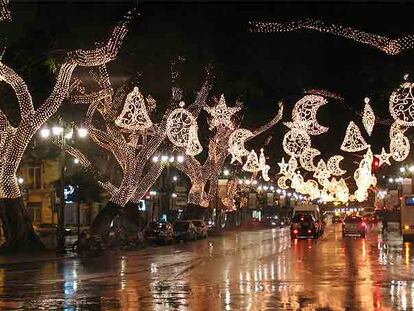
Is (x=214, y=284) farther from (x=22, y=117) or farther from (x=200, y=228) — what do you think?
(x=200, y=228)

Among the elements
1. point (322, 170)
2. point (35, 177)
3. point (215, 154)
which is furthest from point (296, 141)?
point (35, 177)

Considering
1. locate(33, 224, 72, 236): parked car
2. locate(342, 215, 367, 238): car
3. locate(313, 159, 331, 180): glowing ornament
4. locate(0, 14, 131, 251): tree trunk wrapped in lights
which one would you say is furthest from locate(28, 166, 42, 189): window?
locate(0, 14, 131, 251): tree trunk wrapped in lights

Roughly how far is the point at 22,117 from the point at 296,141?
55.8ft

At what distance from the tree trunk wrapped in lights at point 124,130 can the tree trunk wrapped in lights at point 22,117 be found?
3259 millimetres

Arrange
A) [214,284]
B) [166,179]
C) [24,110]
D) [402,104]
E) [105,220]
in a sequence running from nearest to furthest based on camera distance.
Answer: [214,284]
[402,104]
[24,110]
[105,220]
[166,179]

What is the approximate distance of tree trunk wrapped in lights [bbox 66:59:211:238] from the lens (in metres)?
35.0

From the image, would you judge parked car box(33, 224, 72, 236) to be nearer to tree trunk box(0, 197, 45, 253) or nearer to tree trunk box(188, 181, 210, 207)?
tree trunk box(188, 181, 210, 207)

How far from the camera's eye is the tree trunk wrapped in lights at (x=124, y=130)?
35.0 metres

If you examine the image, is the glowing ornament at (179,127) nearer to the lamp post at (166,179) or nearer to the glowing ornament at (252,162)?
the lamp post at (166,179)

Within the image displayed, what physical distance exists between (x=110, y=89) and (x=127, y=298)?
61.1 feet

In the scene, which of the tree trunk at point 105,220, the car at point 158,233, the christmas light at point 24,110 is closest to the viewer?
the christmas light at point 24,110

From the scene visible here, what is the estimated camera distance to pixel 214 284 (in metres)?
21.1

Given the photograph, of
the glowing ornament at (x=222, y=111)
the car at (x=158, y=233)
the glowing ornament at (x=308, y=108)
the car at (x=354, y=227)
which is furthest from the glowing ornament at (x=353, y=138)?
the car at (x=354, y=227)

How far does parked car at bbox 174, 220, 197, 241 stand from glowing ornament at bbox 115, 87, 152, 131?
18.8 m
